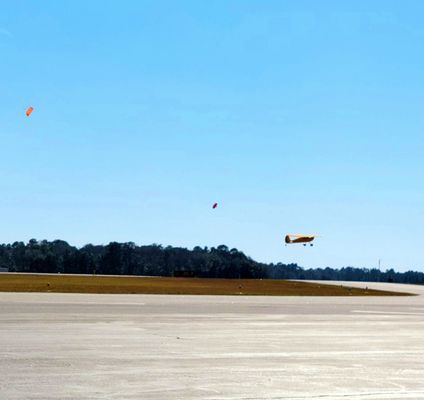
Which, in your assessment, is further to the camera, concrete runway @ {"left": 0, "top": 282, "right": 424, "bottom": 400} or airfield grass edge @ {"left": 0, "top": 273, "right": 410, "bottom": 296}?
airfield grass edge @ {"left": 0, "top": 273, "right": 410, "bottom": 296}

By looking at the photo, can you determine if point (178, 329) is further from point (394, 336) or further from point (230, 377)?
point (230, 377)

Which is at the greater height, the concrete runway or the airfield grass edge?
the airfield grass edge

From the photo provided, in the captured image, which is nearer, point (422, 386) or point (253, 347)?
point (422, 386)

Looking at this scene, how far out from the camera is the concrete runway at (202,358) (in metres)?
14.8

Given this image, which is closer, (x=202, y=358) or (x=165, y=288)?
(x=202, y=358)

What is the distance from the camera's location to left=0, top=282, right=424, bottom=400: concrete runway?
14.8 meters

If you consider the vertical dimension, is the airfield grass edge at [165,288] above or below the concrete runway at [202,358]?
above

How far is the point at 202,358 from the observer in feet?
Answer: 65.3

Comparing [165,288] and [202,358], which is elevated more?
[165,288]

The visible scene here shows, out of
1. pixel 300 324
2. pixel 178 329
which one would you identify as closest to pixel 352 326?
pixel 300 324

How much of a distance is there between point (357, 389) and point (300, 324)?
1823 centimetres

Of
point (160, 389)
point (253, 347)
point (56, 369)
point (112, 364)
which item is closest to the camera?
point (160, 389)

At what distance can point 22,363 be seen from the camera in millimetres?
17719

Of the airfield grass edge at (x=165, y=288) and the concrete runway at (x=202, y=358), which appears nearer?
the concrete runway at (x=202, y=358)
